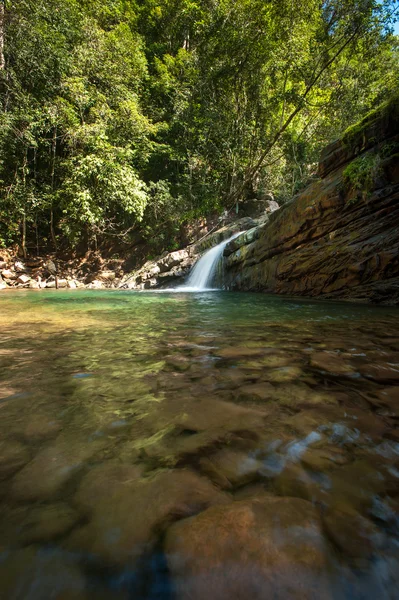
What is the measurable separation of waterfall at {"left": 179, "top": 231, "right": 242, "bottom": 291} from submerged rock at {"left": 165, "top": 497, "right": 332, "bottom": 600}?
11.6 m

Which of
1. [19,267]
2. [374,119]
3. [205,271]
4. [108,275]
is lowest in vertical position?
[108,275]

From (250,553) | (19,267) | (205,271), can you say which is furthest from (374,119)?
(19,267)

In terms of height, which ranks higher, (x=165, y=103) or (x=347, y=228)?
(x=165, y=103)

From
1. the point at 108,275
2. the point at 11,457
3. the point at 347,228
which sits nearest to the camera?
the point at 11,457

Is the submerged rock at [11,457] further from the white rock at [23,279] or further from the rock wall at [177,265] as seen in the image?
the white rock at [23,279]

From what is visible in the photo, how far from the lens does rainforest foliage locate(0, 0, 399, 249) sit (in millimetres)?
13953

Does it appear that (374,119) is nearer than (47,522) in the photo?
No

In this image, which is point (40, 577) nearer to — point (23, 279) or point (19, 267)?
point (23, 279)

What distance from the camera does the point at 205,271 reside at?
1340cm

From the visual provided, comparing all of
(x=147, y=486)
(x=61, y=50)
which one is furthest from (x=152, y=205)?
(x=147, y=486)

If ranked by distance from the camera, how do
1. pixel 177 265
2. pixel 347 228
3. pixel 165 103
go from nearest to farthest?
pixel 347 228, pixel 177 265, pixel 165 103

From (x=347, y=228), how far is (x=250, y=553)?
779 cm

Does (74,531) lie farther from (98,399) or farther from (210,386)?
(210,386)

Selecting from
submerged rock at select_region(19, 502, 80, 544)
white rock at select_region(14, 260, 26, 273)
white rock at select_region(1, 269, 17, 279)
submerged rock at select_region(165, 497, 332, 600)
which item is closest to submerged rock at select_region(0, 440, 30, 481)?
submerged rock at select_region(19, 502, 80, 544)
